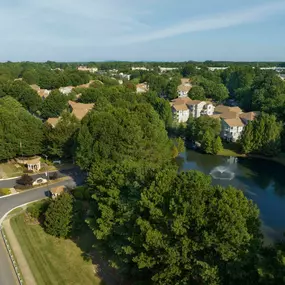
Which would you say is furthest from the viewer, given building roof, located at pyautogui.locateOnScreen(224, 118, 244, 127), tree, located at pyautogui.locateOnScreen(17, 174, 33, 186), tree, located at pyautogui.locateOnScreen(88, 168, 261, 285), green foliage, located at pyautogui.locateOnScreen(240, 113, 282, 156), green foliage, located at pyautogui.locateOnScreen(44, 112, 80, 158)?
building roof, located at pyautogui.locateOnScreen(224, 118, 244, 127)

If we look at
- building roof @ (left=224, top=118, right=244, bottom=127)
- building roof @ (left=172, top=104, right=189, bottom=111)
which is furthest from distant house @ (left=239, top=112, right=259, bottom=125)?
building roof @ (left=172, top=104, right=189, bottom=111)

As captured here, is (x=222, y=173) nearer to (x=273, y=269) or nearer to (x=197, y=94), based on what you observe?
(x=273, y=269)

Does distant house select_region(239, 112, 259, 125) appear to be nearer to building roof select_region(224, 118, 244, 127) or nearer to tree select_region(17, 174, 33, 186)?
building roof select_region(224, 118, 244, 127)

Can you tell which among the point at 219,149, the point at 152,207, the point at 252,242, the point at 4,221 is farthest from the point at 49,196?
the point at 219,149

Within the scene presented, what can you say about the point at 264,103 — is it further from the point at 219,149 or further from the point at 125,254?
the point at 125,254

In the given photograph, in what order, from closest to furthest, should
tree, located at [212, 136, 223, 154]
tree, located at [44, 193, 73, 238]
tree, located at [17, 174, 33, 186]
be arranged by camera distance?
tree, located at [44, 193, 73, 238] < tree, located at [17, 174, 33, 186] < tree, located at [212, 136, 223, 154]

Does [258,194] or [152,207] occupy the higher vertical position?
[152,207]

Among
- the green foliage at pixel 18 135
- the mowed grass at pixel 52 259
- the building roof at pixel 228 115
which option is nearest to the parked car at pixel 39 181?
the green foliage at pixel 18 135
